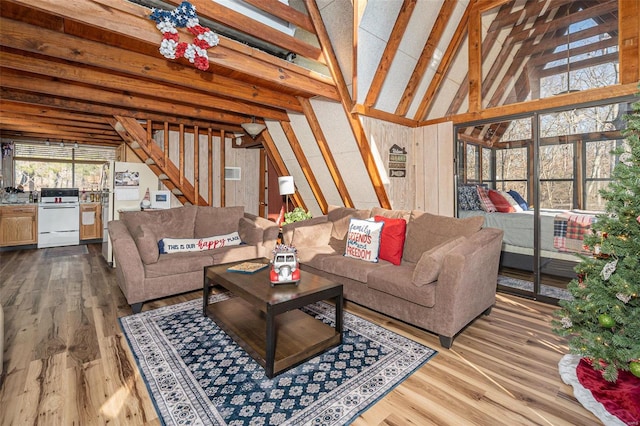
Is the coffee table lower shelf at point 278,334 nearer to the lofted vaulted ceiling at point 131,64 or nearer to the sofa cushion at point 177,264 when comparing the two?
the sofa cushion at point 177,264

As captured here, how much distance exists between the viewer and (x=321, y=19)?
3617 millimetres

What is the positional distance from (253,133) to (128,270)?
2927mm

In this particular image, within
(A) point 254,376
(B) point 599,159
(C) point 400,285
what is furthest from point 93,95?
(B) point 599,159

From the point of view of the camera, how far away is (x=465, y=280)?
231 cm

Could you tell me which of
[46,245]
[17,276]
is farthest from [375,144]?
[46,245]

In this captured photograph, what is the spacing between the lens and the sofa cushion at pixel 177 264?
3.05 meters

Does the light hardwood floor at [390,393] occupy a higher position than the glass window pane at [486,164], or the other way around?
the glass window pane at [486,164]

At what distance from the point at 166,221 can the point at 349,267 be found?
2295mm

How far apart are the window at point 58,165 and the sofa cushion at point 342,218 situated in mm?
6579

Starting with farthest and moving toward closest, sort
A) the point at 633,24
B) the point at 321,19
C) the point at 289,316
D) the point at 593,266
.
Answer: the point at 321,19 → the point at 633,24 → the point at 289,316 → the point at 593,266

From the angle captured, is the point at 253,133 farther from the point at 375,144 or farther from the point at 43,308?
the point at 43,308

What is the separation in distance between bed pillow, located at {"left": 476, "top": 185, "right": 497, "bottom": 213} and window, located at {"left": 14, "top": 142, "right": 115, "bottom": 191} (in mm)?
8136

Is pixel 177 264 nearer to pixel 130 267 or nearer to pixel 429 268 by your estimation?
pixel 130 267

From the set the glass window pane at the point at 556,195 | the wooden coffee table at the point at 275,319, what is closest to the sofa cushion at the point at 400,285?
the wooden coffee table at the point at 275,319
